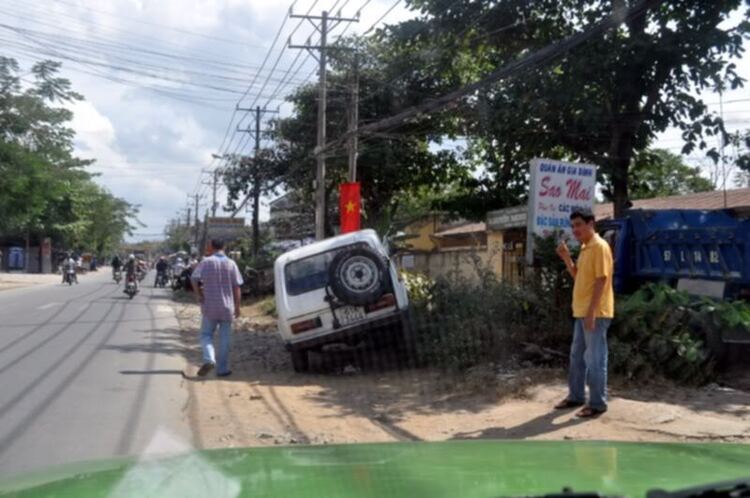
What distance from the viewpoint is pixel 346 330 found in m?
11.0

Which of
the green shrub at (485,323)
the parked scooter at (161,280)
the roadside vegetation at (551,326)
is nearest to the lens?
the roadside vegetation at (551,326)

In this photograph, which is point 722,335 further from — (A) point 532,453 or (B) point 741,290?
(A) point 532,453

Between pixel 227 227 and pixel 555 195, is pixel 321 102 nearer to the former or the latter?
pixel 555 195

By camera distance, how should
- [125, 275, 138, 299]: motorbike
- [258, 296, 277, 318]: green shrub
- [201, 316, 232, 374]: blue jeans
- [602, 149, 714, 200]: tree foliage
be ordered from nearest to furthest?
[201, 316, 232, 374]: blue jeans, [602, 149, 714, 200]: tree foliage, [258, 296, 277, 318]: green shrub, [125, 275, 138, 299]: motorbike

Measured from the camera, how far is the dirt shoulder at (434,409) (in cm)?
706

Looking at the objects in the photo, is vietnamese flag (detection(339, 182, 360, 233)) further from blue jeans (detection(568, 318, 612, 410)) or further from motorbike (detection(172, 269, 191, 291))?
motorbike (detection(172, 269, 191, 291))

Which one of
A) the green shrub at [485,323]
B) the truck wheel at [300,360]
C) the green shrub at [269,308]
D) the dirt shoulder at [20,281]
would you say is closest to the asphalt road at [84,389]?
the truck wheel at [300,360]

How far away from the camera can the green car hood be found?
3.04 metres

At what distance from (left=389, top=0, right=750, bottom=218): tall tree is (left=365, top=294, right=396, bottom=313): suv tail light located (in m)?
5.39

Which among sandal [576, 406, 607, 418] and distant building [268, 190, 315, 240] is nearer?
sandal [576, 406, 607, 418]

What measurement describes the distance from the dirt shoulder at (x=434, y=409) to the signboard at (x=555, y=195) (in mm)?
2013

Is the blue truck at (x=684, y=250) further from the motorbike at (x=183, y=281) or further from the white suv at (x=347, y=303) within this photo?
the motorbike at (x=183, y=281)

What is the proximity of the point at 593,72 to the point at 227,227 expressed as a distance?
48725 millimetres

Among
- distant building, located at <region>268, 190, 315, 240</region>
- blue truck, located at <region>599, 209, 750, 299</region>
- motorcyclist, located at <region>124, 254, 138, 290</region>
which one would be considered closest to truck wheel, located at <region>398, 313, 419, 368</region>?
blue truck, located at <region>599, 209, 750, 299</region>
